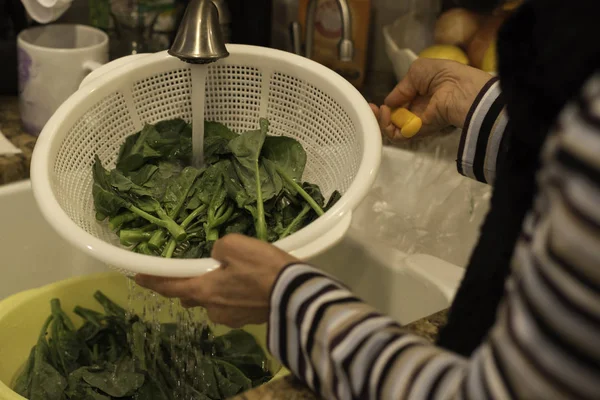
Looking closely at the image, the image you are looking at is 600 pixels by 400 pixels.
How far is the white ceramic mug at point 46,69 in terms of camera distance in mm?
1083

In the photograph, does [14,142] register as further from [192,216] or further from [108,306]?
[192,216]

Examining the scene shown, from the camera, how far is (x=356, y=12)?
1.28 m

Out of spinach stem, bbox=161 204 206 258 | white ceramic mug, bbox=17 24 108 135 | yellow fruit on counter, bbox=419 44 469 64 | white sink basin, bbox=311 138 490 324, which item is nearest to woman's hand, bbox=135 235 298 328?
spinach stem, bbox=161 204 206 258

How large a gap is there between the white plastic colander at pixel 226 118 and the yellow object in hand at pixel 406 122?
8 centimetres

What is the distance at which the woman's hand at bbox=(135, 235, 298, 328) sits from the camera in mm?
514

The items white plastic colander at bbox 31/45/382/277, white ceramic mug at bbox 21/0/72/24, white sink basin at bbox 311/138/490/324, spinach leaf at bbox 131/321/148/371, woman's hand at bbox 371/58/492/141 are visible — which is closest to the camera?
white plastic colander at bbox 31/45/382/277

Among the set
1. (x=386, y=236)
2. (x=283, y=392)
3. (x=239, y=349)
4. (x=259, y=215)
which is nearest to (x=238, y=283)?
(x=283, y=392)

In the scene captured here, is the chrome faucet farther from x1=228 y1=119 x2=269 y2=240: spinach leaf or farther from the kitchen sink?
the kitchen sink

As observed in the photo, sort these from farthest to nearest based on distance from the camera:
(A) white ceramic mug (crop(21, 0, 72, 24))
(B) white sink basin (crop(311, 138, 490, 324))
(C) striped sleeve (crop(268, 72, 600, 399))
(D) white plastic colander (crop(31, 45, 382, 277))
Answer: (B) white sink basin (crop(311, 138, 490, 324)) → (A) white ceramic mug (crop(21, 0, 72, 24)) → (D) white plastic colander (crop(31, 45, 382, 277)) → (C) striped sleeve (crop(268, 72, 600, 399))

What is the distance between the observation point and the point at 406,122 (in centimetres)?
84

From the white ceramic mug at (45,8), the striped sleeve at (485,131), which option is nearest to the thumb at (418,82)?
the striped sleeve at (485,131)

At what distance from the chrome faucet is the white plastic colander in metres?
0.08

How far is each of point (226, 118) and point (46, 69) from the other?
37 centimetres

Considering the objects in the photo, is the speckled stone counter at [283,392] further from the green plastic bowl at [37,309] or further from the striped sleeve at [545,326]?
the green plastic bowl at [37,309]
